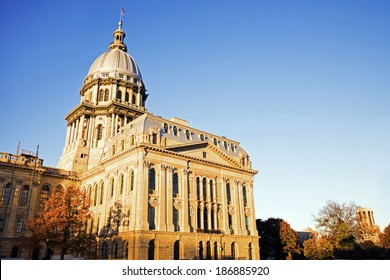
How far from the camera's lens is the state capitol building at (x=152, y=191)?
150 feet

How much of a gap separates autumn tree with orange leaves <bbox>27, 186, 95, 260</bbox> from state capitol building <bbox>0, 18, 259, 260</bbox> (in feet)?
16.9

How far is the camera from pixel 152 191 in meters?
46.9

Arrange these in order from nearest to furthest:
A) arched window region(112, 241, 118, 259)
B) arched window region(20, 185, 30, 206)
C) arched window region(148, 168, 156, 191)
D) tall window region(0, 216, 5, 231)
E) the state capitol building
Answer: the state capitol building
arched window region(112, 241, 118, 259)
arched window region(148, 168, 156, 191)
tall window region(0, 216, 5, 231)
arched window region(20, 185, 30, 206)

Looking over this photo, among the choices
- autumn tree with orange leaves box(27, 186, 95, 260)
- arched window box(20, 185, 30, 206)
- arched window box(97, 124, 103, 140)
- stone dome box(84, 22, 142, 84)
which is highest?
stone dome box(84, 22, 142, 84)

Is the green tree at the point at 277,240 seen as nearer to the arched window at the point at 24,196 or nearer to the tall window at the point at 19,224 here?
the tall window at the point at 19,224

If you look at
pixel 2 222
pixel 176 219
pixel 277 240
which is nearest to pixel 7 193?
pixel 2 222

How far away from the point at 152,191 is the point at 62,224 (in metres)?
13.0

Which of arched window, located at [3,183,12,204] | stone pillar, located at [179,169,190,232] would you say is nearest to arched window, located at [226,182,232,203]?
stone pillar, located at [179,169,190,232]

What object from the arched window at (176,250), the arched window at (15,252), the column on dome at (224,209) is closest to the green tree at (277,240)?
the column on dome at (224,209)

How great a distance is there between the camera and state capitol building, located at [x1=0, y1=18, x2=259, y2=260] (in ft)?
150

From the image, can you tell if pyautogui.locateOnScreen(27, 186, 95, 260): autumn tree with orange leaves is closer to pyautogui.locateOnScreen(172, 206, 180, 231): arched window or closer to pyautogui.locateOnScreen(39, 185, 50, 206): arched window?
pyautogui.locateOnScreen(172, 206, 180, 231): arched window

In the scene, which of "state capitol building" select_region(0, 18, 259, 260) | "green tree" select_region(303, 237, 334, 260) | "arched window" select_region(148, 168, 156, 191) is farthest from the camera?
"green tree" select_region(303, 237, 334, 260)
